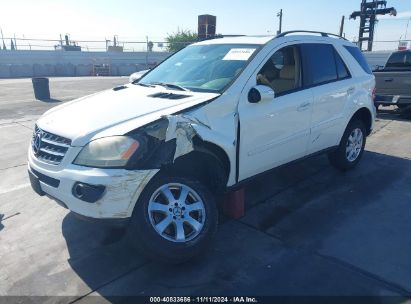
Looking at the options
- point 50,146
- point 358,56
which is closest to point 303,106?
point 358,56

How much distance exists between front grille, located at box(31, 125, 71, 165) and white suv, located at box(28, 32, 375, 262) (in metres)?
0.01

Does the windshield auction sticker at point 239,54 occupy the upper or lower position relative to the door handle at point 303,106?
upper

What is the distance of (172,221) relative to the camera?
3.08 m

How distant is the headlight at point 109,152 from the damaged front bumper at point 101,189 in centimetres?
6

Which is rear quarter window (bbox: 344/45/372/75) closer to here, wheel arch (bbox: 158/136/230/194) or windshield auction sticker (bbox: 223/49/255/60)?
Result: windshield auction sticker (bbox: 223/49/255/60)

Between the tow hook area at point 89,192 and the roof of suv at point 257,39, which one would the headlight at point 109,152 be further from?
the roof of suv at point 257,39

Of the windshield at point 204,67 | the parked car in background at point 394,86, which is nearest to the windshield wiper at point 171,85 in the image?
the windshield at point 204,67

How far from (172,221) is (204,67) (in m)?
1.81

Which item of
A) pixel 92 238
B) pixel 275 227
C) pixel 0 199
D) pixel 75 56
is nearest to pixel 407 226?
pixel 275 227

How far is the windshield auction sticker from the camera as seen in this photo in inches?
149

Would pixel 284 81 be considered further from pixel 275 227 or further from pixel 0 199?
pixel 0 199

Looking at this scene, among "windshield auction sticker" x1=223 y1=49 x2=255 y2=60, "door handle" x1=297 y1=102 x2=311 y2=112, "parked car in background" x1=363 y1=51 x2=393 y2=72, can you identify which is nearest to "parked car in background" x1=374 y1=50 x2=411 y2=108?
"door handle" x1=297 y1=102 x2=311 y2=112

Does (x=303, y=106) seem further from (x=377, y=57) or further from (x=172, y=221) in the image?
(x=377, y=57)

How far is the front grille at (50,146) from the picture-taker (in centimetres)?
299
